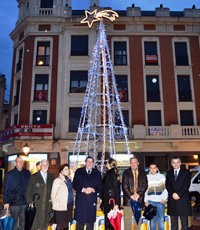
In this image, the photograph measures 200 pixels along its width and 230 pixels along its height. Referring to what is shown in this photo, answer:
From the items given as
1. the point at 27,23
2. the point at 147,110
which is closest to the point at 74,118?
the point at 147,110

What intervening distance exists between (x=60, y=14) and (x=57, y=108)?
872 centimetres

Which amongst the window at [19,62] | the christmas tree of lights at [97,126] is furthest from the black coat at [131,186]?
the window at [19,62]

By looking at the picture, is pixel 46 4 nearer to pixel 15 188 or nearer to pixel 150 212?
pixel 15 188

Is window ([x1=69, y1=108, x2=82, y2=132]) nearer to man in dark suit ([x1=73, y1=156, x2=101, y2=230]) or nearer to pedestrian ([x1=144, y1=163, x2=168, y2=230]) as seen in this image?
pedestrian ([x1=144, y1=163, x2=168, y2=230])

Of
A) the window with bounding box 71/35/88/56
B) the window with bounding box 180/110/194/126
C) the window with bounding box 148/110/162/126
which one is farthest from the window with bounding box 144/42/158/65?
the window with bounding box 71/35/88/56

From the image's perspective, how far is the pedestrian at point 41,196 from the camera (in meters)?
5.18

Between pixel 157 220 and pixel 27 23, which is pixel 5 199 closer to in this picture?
pixel 157 220

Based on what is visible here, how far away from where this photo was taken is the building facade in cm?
1825

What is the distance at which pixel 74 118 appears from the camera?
19.1 meters

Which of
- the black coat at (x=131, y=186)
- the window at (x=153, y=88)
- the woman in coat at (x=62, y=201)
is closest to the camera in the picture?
the woman in coat at (x=62, y=201)

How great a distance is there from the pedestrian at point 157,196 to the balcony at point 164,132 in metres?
12.4

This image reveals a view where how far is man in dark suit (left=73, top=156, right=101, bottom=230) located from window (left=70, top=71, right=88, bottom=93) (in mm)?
14774

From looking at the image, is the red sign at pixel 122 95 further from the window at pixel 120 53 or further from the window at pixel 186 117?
the window at pixel 186 117

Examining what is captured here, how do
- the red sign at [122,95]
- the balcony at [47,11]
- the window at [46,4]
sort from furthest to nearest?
the window at [46,4], the balcony at [47,11], the red sign at [122,95]
